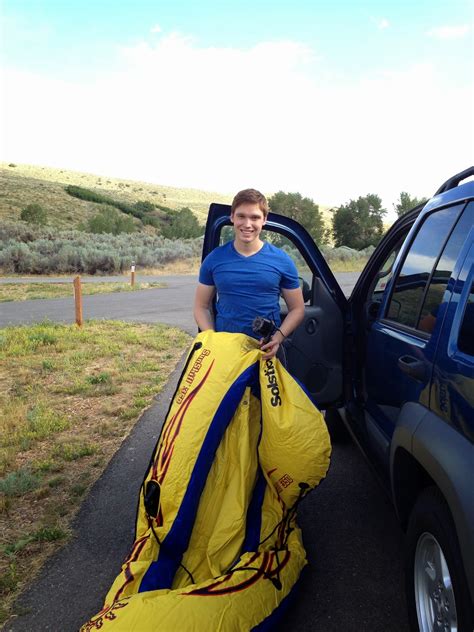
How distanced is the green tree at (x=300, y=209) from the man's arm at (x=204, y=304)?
48.1 meters

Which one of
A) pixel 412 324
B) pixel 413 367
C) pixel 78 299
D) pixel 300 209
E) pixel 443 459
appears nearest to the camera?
pixel 443 459

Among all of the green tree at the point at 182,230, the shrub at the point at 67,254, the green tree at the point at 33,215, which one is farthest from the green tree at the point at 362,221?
the green tree at the point at 33,215

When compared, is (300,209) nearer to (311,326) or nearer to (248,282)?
(311,326)

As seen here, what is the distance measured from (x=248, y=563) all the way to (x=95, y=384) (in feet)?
16.0

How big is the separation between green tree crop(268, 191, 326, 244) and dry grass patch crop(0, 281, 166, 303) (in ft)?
106

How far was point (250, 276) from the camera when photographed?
305 cm

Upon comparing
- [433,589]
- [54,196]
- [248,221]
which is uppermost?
[54,196]

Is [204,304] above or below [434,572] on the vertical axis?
above

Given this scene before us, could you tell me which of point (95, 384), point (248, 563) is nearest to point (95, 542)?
point (248, 563)

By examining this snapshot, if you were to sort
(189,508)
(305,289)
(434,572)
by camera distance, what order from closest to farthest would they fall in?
(434,572)
(189,508)
(305,289)

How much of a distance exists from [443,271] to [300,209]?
5158 cm

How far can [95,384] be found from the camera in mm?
6867

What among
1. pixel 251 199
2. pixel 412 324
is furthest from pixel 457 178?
pixel 251 199

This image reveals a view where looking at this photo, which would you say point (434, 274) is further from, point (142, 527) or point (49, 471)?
point (49, 471)
